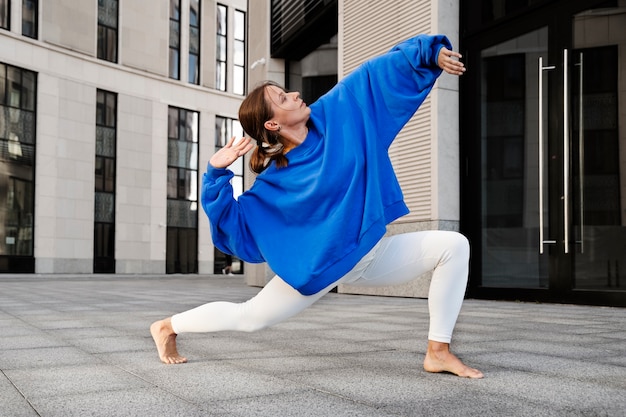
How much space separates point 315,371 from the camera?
342 centimetres

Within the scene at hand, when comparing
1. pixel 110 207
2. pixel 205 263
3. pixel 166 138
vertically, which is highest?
pixel 166 138

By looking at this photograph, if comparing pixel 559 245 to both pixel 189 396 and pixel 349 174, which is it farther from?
pixel 189 396

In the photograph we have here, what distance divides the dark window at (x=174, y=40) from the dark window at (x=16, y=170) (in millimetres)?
8211

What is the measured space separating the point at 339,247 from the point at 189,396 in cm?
95

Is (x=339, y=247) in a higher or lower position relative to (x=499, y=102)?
lower

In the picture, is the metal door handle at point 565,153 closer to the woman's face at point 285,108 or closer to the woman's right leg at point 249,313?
the woman's right leg at point 249,313

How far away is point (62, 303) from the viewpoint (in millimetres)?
8984

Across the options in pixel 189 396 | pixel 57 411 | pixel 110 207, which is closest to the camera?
pixel 57 411

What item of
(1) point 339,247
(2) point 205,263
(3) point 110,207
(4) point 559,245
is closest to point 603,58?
(4) point 559,245

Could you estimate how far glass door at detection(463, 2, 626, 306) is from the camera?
8.19m

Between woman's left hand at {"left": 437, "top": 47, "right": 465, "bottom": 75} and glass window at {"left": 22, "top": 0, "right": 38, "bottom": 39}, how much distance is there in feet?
91.3

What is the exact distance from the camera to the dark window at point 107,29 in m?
30.8

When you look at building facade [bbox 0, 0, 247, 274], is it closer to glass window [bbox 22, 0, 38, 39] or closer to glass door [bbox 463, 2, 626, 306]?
glass window [bbox 22, 0, 38, 39]

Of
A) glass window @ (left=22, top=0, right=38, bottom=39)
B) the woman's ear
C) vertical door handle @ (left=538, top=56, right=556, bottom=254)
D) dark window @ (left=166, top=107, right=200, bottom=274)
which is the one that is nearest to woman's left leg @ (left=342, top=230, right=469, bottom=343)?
the woman's ear
